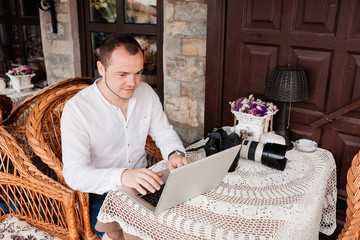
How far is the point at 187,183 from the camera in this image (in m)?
1.20

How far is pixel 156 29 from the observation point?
8.66 feet

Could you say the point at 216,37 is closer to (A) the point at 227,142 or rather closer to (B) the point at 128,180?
(A) the point at 227,142

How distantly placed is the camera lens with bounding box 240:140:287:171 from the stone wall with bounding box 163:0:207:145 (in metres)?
0.83

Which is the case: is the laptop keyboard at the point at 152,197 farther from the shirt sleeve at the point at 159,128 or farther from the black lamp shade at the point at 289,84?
the black lamp shade at the point at 289,84

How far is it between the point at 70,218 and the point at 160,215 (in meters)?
0.53

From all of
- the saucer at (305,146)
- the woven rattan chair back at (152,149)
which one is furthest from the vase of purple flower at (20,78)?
the saucer at (305,146)

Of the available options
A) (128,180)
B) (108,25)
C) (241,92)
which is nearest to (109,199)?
(128,180)

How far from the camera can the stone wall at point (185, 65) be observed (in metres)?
2.29

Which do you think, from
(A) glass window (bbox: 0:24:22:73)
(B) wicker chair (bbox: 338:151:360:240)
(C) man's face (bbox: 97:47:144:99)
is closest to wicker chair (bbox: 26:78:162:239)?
(C) man's face (bbox: 97:47:144:99)

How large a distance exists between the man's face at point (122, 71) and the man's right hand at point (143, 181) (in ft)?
1.51

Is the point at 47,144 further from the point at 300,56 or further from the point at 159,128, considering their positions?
the point at 300,56

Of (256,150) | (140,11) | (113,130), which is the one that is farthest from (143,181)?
(140,11)

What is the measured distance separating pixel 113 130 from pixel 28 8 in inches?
94.4

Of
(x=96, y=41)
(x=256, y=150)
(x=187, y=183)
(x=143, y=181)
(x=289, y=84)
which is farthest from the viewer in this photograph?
(x=96, y=41)
